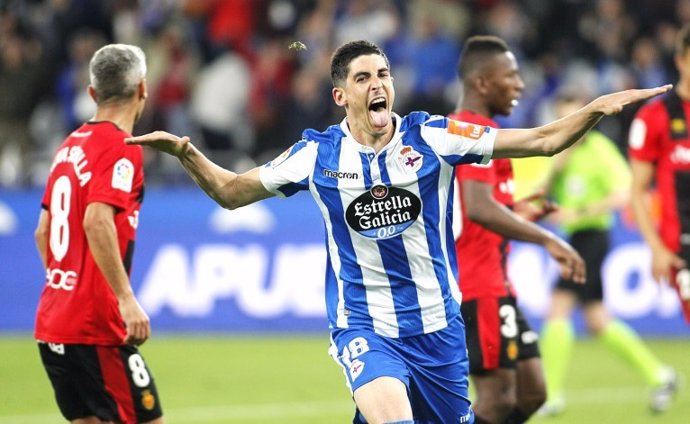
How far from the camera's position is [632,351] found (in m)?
11.0

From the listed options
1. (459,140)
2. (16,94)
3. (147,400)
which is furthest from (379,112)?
(16,94)

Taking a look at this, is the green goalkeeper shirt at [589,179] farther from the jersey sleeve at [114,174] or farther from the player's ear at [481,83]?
the jersey sleeve at [114,174]

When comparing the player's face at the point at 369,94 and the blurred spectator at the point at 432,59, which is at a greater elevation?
the blurred spectator at the point at 432,59

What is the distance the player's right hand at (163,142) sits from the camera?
19.2 feet

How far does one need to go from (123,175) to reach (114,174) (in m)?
0.05

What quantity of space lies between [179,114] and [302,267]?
13.5ft

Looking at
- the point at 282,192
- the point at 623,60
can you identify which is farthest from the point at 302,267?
the point at 282,192

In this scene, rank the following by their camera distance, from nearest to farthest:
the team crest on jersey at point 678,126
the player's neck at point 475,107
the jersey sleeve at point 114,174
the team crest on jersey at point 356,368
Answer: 1. the team crest on jersey at point 356,368
2. the jersey sleeve at point 114,174
3. the player's neck at point 475,107
4. the team crest on jersey at point 678,126

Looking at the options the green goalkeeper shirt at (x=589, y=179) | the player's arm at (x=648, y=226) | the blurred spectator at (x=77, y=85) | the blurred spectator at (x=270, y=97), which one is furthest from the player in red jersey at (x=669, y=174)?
the blurred spectator at (x=77, y=85)

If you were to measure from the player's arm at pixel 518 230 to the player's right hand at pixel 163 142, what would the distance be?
75.7 inches

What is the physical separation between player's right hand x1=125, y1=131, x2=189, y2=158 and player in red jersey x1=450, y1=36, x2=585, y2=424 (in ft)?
6.34

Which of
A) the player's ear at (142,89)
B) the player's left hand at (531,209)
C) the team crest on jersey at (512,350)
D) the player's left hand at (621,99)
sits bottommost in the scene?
the team crest on jersey at (512,350)

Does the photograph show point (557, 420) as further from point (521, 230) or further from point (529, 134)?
point (529, 134)

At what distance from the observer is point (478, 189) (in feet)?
23.8
